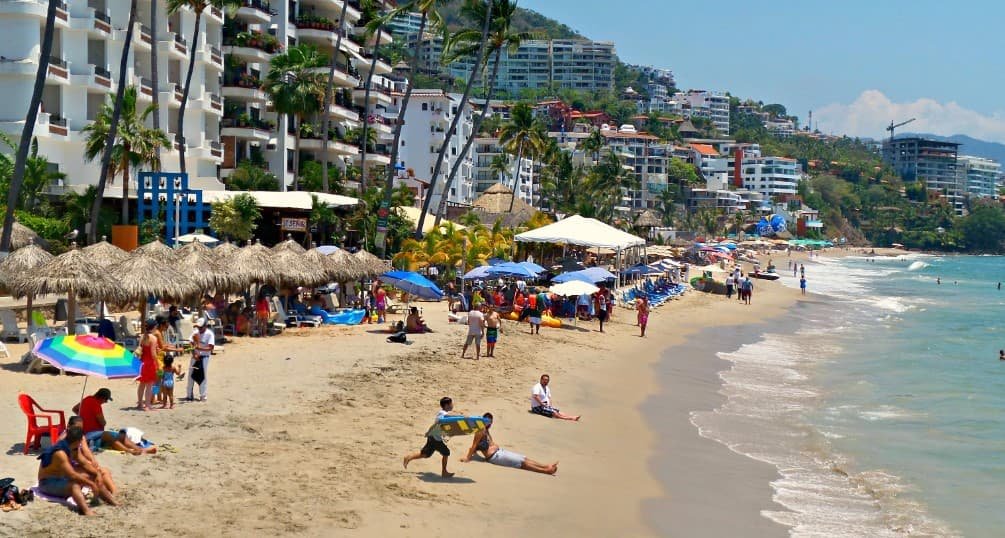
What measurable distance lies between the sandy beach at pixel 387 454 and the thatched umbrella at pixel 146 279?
4.78ft

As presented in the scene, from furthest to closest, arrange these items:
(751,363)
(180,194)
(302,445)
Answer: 1. (180,194)
2. (751,363)
3. (302,445)

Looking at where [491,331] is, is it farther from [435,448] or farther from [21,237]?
[21,237]

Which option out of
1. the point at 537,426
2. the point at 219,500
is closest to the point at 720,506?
the point at 537,426

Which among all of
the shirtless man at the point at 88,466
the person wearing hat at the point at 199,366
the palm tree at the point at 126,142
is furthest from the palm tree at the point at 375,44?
the shirtless man at the point at 88,466

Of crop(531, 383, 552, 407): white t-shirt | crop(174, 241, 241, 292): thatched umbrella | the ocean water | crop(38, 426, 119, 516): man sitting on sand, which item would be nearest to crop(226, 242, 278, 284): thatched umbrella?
crop(174, 241, 241, 292): thatched umbrella

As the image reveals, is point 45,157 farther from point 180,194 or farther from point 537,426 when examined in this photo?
point 537,426

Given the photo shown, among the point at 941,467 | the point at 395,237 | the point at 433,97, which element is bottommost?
the point at 941,467

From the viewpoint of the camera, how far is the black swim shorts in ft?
40.1

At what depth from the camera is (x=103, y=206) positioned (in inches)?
1304

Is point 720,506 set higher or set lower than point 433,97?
lower

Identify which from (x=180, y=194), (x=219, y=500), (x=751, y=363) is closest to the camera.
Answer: (x=219, y=500)

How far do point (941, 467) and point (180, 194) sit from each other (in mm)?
22757

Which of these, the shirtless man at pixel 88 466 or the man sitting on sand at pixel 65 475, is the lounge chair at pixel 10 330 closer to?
the shirtless man at pixel 88 466

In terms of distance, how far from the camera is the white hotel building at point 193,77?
106 ft
